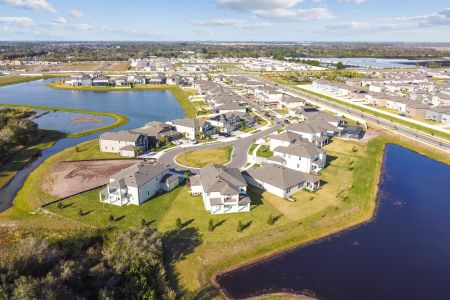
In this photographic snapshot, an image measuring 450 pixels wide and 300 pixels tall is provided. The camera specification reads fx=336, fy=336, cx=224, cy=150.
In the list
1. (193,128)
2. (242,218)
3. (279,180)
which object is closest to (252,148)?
(193,128)

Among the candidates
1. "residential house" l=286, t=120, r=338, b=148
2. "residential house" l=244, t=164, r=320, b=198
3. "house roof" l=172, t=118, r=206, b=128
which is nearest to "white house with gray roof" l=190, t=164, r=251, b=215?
"residential house" l=244, t=164, r=320, b=198

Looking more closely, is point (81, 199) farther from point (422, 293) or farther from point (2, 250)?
point (422, 293)

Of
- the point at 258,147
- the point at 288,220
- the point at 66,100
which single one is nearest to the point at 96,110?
the point at 66,100

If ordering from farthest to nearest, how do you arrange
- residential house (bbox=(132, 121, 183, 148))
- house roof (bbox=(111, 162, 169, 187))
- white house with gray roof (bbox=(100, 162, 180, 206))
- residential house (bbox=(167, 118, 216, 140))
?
residential house (bbox=(167, 118, 216, 140)), residential house (bbox=(132, 121, 183, 148)), house roof (bbox=(111, 162, 169, 187)), white house with gray roof (bbox=(100, 162, 180, 206))

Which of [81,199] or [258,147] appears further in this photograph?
[258,147]

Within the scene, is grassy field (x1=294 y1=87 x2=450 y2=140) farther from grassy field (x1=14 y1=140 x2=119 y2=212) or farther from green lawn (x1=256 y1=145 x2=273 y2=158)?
grassy field (x1=14 y1=140 x2=119 y2=212)

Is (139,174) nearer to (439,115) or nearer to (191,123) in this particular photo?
(191,123)
